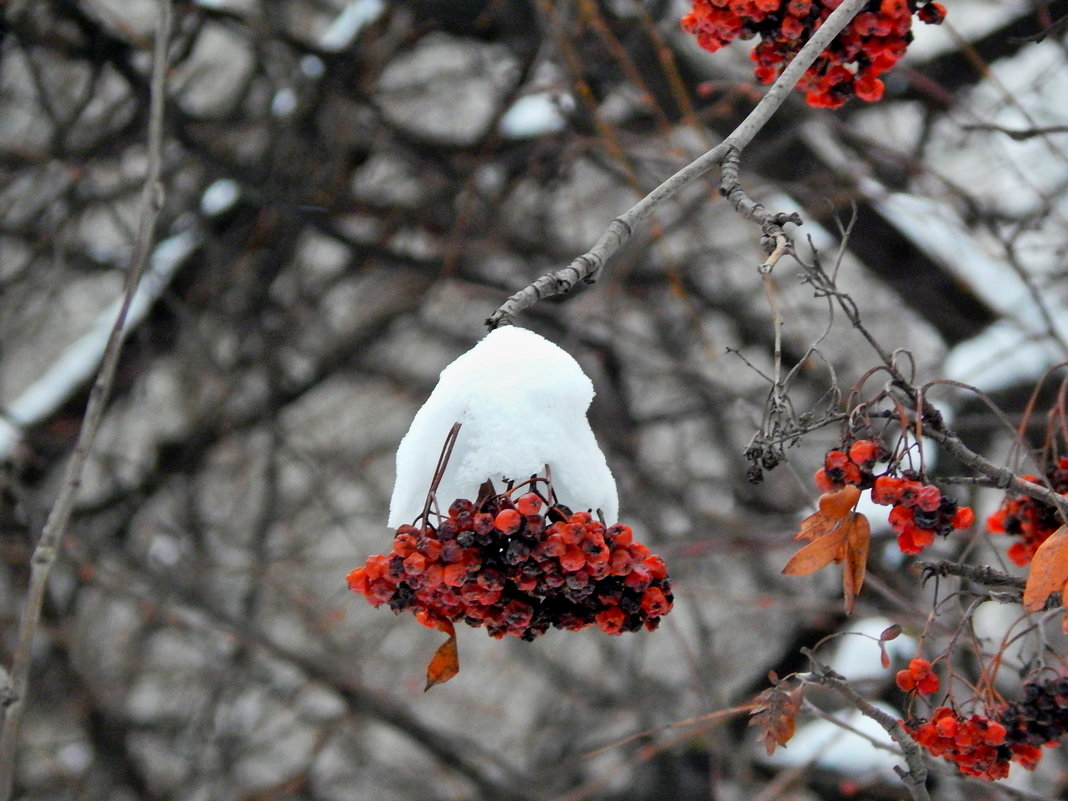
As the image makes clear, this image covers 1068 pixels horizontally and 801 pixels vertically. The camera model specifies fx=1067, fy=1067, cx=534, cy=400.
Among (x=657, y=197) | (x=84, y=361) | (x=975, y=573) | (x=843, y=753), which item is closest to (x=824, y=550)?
(x=975, y=573)

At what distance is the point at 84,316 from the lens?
229 inches

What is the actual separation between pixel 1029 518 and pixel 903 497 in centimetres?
39

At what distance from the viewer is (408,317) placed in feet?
15.6

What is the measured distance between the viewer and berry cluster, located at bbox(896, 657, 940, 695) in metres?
1.19

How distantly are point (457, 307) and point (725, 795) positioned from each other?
8.27 feet

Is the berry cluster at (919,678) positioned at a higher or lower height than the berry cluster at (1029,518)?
lower

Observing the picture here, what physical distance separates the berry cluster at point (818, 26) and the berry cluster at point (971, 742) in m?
0.75

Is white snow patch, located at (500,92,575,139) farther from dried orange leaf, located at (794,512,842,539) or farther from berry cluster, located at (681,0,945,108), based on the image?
dried orange leaf, located at (794,512,842,539)

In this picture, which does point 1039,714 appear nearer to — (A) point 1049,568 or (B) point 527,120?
(A) point 1049,568

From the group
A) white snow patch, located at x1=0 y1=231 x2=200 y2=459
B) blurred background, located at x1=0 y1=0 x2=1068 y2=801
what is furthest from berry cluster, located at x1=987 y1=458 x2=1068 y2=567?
white snow patch, located at x1=0 y1=231 x2=200 y2=459

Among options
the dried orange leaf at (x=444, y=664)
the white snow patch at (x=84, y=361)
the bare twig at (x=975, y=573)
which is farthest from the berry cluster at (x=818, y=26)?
the white snow patch at (x=84, y=361)

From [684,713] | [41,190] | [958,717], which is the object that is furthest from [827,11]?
[684,713]

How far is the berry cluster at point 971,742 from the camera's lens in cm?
115

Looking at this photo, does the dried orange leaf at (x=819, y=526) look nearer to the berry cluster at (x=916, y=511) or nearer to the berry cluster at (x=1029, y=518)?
the berry cluster at (x=916, y=511)
